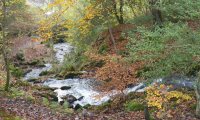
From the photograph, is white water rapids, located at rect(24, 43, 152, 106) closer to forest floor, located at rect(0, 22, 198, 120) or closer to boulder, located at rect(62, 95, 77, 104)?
boulder, located at rect(62, 95, 77, 104)

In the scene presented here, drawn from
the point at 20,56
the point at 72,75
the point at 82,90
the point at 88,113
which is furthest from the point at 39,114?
the point at 20,56

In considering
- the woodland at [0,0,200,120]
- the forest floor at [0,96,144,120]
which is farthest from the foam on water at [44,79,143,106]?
the forest floor at [0,96,144,120]

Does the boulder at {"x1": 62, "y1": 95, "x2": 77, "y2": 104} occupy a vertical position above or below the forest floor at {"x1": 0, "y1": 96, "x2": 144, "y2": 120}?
below

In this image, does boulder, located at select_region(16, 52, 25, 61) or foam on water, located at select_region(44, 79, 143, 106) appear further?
boulder, located at select_region(16, 52, 25, 61)

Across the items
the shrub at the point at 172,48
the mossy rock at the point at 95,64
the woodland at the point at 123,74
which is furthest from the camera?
the mossy rock at the point at 95,64

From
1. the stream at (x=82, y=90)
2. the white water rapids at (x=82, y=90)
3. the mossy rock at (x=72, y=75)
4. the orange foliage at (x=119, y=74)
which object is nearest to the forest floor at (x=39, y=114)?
the orange foliage at (x=119, y=74)

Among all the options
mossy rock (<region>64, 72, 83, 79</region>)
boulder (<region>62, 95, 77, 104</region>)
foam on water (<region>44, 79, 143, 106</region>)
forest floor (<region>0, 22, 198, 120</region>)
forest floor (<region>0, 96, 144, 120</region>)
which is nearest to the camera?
forest floor (<region>0, 22, 198, 120</region>)

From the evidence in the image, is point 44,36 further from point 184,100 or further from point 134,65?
point 184,100

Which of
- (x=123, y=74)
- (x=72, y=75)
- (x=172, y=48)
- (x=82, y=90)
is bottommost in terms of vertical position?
(x=82, y=90)

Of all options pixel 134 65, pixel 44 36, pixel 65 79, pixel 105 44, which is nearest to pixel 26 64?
pixel 65 79

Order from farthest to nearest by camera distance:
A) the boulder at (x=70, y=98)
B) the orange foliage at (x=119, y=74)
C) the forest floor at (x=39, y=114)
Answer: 1. the boulder at (x=70, y=98)
2. the orange foliage at (x=119, y=74)
3. the forest floor at (x=39, y=114)

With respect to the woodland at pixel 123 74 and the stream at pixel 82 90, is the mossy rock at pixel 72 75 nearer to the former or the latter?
the woodland at pixel 123 74

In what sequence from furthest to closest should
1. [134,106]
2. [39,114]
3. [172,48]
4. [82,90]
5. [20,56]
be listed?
[20,56]
[82,90]
[134,106]
[39,114]
[172,48]

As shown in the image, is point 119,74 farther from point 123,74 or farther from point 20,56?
point 20,56
